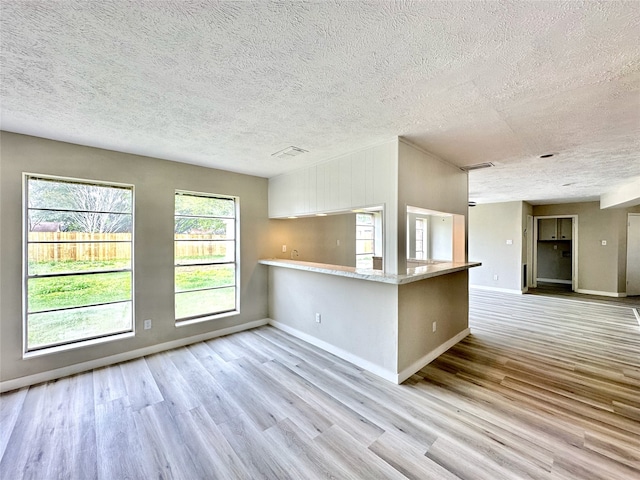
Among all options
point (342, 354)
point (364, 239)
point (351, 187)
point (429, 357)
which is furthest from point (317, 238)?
point (429, 357)

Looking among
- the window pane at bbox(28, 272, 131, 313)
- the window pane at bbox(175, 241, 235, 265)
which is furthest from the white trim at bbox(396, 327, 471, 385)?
the window pane at bbox(28, 272, 131, 313)

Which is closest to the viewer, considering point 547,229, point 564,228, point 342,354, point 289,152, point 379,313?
point 379,313

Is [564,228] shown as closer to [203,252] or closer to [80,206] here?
[203,252]

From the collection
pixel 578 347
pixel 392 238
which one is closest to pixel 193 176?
pixel 392 238

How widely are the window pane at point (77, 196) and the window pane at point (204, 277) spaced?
1117 mm

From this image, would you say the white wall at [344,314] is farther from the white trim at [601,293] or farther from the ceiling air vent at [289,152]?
the white trim at [601,293]

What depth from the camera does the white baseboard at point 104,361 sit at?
9.12ft

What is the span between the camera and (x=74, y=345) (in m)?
3.12

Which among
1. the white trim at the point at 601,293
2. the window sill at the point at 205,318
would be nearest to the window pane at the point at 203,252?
the window sill at the point at 205,318

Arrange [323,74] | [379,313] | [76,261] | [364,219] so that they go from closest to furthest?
[323,74]
[379,313]
[76,261]
[364,219]

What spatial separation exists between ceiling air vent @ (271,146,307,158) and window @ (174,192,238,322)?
4.52 feet

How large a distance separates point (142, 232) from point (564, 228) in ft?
37.8

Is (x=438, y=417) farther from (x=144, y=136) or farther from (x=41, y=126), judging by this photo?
(x=41, y=126)

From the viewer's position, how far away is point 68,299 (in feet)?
10.3
